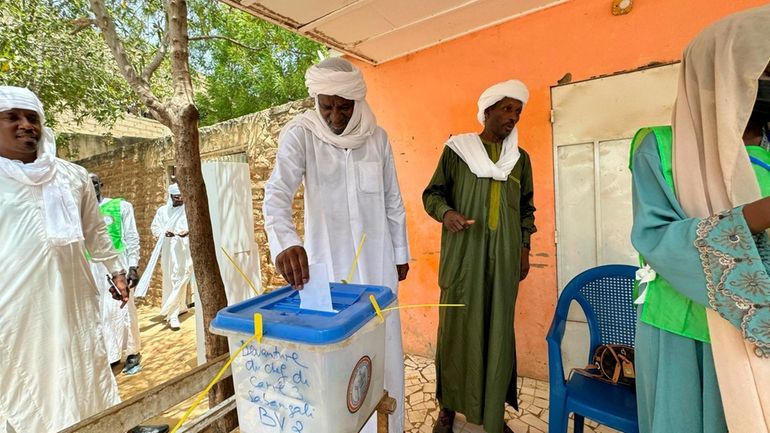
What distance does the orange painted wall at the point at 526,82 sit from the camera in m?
2.19

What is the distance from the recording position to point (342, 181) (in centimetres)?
177

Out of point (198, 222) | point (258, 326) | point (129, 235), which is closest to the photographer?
point (258, 326)

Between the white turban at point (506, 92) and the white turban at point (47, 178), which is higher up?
the white turban at point (506, 92)

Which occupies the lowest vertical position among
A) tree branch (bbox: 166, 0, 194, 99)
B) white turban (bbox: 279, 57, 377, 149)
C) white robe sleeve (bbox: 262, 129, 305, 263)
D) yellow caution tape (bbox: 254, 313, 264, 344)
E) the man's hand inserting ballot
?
yellow caution tape (bbox: 254, 313, 264, 344)

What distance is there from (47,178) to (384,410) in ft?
6.68

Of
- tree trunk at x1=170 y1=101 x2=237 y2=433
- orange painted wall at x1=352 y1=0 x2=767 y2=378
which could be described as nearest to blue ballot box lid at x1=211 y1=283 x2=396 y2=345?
tree trunk at x1=170 y1=101 x2=237 y2=433

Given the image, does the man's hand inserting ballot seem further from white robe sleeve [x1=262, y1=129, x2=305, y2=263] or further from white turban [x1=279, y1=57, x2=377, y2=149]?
white turban [x1=279, y1=57, x2=377, y2=149]

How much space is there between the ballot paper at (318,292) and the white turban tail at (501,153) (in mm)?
1305

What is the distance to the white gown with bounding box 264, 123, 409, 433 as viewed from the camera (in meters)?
1.70

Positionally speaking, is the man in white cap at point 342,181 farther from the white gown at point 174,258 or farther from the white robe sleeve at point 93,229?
the white gown at point 174,258

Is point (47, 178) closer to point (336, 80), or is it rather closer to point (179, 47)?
point (179, 47)

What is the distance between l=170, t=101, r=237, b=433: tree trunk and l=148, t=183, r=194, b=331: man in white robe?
3610mm

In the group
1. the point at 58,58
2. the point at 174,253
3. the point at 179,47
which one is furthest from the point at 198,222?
the point at 58,58

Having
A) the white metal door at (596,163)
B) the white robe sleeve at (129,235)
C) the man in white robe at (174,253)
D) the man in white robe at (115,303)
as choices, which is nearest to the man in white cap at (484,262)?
the white metal door at (596,163)
